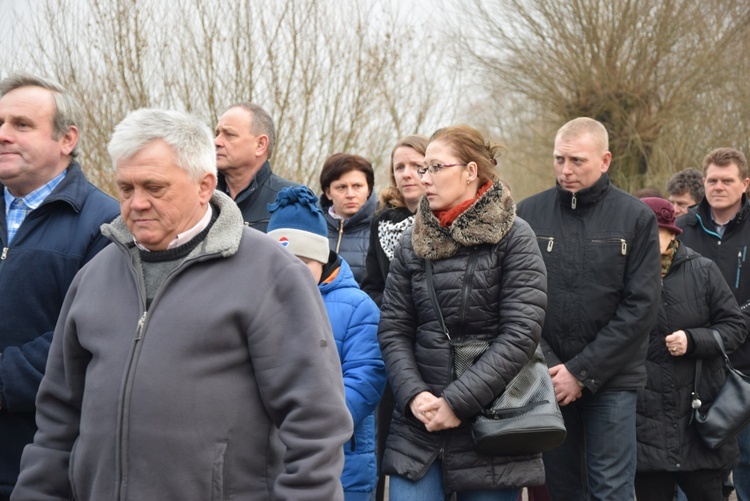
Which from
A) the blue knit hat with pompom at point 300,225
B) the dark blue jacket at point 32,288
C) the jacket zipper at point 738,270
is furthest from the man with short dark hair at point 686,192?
the dark blue jacket at point 32,288

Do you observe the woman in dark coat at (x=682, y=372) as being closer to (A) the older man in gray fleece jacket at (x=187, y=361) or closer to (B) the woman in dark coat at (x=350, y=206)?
(B) the woman in dark coat at (x=350, y=206)

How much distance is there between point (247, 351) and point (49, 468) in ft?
2.47

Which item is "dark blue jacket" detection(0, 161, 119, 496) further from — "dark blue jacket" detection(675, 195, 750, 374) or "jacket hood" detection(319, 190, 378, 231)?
"dark blue jacket" detection(675, 195, 750, 374)

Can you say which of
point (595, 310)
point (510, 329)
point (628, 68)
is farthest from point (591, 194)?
point (628, 68)

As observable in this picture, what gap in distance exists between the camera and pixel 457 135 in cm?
430

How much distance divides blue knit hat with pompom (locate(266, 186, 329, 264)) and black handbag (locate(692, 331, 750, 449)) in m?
2.60

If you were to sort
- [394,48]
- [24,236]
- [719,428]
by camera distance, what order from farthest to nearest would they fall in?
[394,48] < [719,428] < [24,236]

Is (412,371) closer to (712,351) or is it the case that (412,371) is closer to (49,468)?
(49,468)

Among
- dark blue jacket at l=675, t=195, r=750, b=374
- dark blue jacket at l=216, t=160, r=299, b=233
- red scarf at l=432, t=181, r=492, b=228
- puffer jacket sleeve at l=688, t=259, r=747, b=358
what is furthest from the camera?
dark blue jacket at l=675, t=195, r=750, b=374

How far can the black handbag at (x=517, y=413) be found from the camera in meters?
3.85

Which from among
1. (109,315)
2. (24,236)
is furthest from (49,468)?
(24,236)

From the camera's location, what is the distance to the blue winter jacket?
160 inches

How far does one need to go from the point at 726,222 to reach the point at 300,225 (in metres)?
3.85

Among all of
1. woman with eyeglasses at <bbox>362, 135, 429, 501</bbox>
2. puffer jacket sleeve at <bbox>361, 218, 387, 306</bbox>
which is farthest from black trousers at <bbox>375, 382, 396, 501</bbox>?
puffer jacket sleeve at <bbox>361, 218, 387, 306</bbox>
